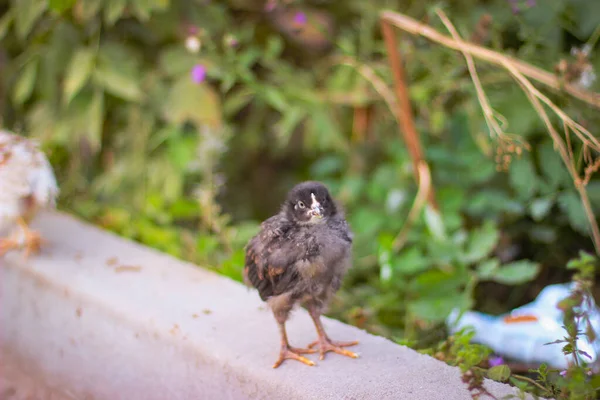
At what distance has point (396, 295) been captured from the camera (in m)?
3.49

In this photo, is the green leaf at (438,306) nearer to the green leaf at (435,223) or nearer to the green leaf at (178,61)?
the green leaf at (435,223)

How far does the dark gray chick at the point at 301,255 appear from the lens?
213 centimetres

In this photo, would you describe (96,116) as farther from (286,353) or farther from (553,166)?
(553,166)

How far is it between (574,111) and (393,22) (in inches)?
38.7

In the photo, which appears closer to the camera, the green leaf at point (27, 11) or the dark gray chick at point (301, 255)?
the dark gray chick at point (301, 255)

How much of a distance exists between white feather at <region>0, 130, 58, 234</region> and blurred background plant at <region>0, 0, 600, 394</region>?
0.74 meters

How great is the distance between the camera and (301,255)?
2127 millimetres

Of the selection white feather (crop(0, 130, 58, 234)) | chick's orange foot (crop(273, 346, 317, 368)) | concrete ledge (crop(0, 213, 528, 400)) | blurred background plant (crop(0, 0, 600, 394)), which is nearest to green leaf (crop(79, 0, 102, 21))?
blurred background plant (crop(0, 0, 600, 394))

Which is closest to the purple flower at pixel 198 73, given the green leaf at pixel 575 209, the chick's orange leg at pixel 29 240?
the chick's orange leg at pixel 29 240

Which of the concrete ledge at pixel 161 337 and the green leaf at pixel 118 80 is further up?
the green leaf at pixel 118 80

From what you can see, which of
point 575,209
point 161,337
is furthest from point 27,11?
point 575,209

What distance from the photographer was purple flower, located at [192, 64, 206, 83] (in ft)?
12.3

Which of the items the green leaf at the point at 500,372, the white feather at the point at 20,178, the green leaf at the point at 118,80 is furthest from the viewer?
the green leaf at the point at 118,80

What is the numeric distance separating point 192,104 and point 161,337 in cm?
176
